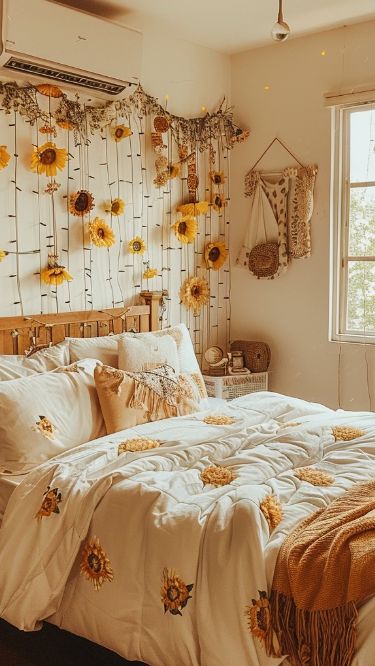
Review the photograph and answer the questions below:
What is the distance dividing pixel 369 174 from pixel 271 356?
4.33 feet

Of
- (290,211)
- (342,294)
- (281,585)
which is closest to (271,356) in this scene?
(342,294)

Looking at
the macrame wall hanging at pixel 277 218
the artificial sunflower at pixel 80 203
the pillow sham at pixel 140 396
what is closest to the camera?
the pillow sham at pixel 140 396

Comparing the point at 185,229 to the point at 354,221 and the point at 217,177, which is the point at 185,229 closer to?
the point at 217,177

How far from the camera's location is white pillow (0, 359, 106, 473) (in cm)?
273

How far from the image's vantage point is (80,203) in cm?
374

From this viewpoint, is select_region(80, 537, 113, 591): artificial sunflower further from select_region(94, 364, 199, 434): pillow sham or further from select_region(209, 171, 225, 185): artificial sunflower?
select_region(209, 171, 225, 185): artificial sunflower

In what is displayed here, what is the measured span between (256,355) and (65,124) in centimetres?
184

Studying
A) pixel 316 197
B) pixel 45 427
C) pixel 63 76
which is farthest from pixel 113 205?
pixel 45 427

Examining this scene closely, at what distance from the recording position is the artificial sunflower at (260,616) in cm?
190

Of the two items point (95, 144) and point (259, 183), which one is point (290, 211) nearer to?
point (259, 183)

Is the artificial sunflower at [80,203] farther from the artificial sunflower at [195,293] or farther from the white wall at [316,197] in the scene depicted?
the white wall at [316,197]

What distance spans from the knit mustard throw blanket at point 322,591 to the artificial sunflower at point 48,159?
7.66ft

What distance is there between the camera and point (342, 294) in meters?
4.37

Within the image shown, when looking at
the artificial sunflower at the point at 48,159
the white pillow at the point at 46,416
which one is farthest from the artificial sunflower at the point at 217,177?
the white pillow at the point at 46,416
